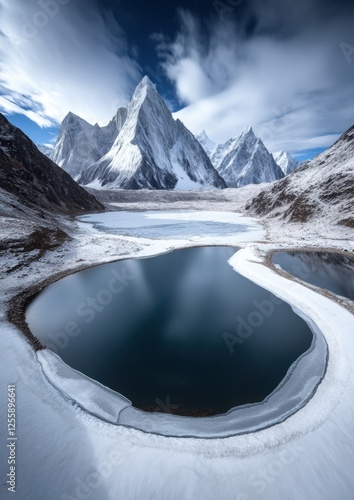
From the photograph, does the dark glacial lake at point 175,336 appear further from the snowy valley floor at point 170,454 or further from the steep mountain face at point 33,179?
the steep mountain face at point 33,179

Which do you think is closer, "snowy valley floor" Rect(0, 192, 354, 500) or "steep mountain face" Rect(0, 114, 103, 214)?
"snowy valley floor" Rect(0, 192, 354, 500)

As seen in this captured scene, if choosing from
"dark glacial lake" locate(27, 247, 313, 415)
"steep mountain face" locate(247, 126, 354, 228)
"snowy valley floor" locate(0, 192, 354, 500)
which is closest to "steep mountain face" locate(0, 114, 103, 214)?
"dark glacial lake" locate(27, 247, 313, 415)

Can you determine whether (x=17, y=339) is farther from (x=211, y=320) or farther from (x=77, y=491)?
(x=211, y=320)

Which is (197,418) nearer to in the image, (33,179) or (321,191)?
(321,191)

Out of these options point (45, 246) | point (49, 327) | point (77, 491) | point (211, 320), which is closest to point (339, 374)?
point (211, 320)

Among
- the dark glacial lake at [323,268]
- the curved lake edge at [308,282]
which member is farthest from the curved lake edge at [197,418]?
the dark glacial lake at [323,268]

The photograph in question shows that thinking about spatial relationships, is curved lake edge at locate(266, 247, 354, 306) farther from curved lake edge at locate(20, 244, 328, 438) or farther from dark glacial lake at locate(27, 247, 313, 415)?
curved lake edge at locate(20, 244, 328, 438)

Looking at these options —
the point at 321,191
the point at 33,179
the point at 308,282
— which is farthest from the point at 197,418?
the point at 33,179
